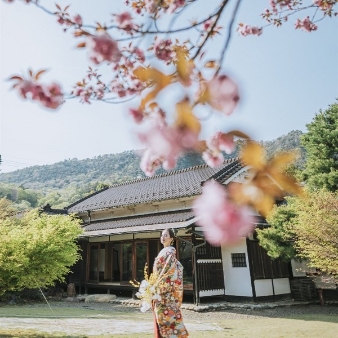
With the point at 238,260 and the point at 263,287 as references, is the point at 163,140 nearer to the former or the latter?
the point at 238,260

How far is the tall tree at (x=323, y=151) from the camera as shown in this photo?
449 inches

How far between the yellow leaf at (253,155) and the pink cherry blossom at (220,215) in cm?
16

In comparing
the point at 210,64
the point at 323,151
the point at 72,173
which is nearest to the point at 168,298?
the point at 210,64

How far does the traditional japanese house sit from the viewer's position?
10.4 m

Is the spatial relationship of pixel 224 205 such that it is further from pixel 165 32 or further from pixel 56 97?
pixel 56 97

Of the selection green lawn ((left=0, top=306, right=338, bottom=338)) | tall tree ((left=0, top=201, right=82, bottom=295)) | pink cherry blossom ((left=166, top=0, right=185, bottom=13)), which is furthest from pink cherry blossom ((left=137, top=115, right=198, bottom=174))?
tall tree ((left=0, top=201, right=82, bottom=295))

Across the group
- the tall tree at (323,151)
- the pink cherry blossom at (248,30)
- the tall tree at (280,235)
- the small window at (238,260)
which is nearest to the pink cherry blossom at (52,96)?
the pink cherry blossom at (248,30)

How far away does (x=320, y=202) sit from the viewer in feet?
26.0

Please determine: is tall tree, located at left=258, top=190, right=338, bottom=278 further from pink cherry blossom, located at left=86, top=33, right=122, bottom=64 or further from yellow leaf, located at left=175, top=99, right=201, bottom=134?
yellow leaf, located at left=175, top=99, right=201, bottom=134

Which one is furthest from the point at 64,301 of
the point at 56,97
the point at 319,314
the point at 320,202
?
the point at 56,97

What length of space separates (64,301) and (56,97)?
39.3 feet

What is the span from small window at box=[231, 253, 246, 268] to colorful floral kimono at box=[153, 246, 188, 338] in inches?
272

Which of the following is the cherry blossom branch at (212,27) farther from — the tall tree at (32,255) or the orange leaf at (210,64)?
the tall tree at (32,255)

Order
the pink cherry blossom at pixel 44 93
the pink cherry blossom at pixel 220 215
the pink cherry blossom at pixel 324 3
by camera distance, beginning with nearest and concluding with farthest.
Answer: the pink cherry blossom at pixel 220 215 → the pink cherry blossom at pixel 44 93 → the pink cherry blossom at pixel 324 3
